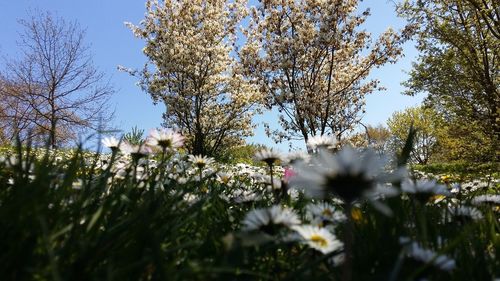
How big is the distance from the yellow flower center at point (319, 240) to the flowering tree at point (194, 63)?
1773 cm

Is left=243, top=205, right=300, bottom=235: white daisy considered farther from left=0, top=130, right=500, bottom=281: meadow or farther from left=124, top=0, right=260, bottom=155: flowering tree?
left=124, top=0, right=260, bottom=155: flowering tree

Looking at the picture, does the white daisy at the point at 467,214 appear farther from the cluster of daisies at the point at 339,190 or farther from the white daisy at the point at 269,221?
the white daisy at the point at 269,221

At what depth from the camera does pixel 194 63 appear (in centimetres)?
1883

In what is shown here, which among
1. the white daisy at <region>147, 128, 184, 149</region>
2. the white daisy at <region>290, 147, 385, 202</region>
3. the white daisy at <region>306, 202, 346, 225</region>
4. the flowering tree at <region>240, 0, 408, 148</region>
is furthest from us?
the flowering tree at <region>240, 0, 408, 148</region>

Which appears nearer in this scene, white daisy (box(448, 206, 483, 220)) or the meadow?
the meadow

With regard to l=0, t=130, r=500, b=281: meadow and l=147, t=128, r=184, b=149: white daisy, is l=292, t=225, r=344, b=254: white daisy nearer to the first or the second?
l=0, t=130, r=500, b=281: meadow

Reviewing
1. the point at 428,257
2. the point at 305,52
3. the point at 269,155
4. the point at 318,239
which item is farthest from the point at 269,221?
the point at 305,52

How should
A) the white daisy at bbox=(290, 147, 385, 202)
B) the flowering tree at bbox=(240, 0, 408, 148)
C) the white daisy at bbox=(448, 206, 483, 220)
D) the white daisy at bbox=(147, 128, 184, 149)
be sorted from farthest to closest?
the flowering tree at bbox=(240, 0, 408, 148), the white daisy at bbox=(147, 128, 184, 149), the white daisy at bbox=(448, 206, 483, 220), the white daisy at bbox=(290, 147, 385, 202)

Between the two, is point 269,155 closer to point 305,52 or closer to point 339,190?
point 339,190

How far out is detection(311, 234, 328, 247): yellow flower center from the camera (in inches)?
44.9

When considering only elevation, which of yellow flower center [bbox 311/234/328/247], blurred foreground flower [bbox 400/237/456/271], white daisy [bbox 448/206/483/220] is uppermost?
white daisy [bbox 448/206/483/220]

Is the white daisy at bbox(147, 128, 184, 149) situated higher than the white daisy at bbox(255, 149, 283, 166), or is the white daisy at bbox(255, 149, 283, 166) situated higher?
the white daisy at bbox(147, 128, 184, 149)

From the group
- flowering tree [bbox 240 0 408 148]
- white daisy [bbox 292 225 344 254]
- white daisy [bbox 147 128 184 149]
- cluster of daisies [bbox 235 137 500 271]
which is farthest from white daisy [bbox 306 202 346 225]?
flowering tree [bbox 240 0 408 148]

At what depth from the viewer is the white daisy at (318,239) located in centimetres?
112
